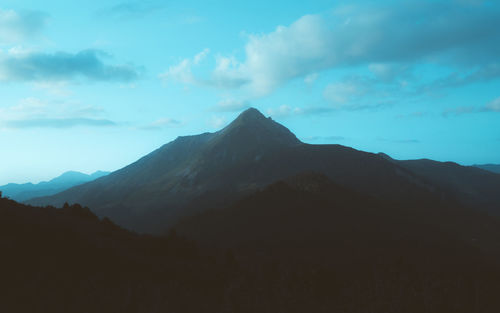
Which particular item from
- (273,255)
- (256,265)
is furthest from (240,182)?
(256,265)

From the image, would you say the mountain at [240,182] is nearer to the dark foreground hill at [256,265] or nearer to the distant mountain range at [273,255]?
the distant mountain range at [273,255]

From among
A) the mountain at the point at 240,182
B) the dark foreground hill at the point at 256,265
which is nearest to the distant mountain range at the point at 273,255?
the dark foreground hill at the point at 256,265

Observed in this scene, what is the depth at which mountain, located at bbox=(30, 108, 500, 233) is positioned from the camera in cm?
11088

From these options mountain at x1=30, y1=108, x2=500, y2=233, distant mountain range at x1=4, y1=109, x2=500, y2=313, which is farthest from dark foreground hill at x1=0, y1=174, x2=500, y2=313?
mountain at x1=30, y1=108, x2=500, y2=233

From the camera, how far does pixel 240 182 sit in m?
139

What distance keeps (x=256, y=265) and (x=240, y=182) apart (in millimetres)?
95009

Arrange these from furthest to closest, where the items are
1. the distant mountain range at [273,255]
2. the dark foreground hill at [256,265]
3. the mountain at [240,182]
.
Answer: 1. the mountain at [240,182]
2. the distant mountain range at [273,255]
3. the dark foreground hill at [256,265]

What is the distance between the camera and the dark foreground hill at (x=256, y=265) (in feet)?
88.6

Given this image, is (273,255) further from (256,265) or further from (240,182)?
(240,182)

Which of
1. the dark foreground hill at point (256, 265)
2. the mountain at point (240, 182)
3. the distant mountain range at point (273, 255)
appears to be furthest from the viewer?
the mountain at point (240, 182)

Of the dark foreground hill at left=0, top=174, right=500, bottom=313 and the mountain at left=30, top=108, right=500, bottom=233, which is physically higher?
the mountain at left=30, top=108, right=500, bottom=233

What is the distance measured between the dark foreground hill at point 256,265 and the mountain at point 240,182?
106ft

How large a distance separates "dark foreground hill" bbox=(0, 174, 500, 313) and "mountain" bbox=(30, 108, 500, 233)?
32.3m

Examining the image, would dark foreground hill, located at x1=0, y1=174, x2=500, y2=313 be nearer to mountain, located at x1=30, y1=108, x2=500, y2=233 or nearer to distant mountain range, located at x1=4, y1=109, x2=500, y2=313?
distant mountain range, located at x1=4, y1=109, x2=500, y2=313
